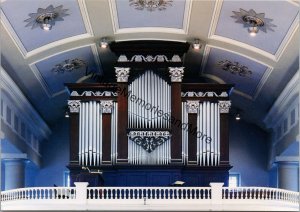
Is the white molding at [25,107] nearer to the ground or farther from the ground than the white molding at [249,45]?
nearer to the ground

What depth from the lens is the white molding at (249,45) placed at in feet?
67.0

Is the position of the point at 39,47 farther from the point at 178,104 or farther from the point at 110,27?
the point at 178,104

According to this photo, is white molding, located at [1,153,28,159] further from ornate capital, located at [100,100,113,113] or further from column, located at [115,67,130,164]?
column, located at [115,67,130,164]

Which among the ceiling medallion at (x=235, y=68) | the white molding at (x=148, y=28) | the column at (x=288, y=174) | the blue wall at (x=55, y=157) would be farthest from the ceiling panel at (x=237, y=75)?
the blue wall at (x=55, y=157)

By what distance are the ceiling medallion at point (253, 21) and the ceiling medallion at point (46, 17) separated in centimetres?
421

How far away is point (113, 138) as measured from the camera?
76.6 feet

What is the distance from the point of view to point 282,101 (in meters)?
24.1

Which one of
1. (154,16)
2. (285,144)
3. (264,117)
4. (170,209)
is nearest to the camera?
(170,209)

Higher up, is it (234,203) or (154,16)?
(154,16)

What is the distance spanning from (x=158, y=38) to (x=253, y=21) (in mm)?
3610

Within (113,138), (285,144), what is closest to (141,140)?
(113,138)

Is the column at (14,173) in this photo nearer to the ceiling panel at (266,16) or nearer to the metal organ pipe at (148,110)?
the metal organ pipe at (148,110)

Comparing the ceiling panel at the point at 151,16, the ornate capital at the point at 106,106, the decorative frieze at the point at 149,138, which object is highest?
the ceiling panel at the point at 151,16

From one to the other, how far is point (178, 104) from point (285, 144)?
3.44 meters
